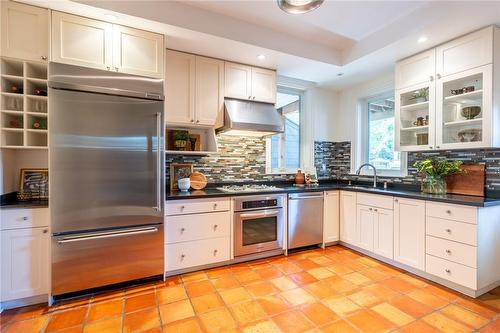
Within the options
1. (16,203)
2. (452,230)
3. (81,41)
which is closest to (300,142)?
(452,230)

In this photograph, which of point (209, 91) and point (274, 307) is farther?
point (209, 91)

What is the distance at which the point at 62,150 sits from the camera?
6.66 feet

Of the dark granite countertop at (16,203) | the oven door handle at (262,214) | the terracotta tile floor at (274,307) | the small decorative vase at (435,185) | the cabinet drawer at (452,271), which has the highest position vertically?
the small decorative vase at (435,185)

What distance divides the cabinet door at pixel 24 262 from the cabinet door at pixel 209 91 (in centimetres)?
188

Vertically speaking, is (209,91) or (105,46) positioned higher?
(105,46)

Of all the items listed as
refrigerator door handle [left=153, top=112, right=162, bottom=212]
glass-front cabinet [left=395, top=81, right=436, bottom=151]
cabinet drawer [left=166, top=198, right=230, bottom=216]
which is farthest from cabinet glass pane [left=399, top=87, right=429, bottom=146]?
refrigerator door handle [left=153, top=112, right=162, bottom=212]

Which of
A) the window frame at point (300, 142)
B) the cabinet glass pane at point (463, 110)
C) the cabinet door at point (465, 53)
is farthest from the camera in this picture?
the window frame at point (300, 142)

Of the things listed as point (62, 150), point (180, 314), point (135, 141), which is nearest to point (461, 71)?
point (135, 141)

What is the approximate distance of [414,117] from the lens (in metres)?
3.10

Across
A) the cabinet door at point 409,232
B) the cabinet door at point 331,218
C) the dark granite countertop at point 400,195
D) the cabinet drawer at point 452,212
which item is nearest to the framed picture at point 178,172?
the dark granite countertop at point 400,195

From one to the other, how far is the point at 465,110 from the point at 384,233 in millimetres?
1566

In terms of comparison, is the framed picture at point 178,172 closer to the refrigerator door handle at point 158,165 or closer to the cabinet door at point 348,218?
the refrigerator door handle at point 158,165

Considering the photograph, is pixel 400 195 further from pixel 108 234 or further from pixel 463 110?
pixel 108 234

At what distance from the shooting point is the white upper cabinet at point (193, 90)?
279 centimetres
